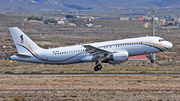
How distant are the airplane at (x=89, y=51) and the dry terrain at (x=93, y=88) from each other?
628 cm

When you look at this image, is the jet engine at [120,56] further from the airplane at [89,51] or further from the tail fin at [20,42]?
the tail fin at [20,42]

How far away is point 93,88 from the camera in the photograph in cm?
3419

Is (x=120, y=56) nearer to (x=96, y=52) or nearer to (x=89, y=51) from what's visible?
(x=96, y=52)

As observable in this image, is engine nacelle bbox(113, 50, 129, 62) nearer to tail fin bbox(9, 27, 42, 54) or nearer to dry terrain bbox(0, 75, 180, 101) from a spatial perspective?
dry terrain bbox(0, 75, 180, 101)

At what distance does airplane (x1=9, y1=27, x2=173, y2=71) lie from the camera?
159 ft

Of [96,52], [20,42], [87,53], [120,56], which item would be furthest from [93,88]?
[20,42]

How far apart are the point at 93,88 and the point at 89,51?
14760mm

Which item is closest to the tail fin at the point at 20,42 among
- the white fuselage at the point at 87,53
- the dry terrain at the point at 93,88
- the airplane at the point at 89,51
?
Result: the airplane at the point at 89,51

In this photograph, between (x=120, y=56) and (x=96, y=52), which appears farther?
(x=96, y=52)

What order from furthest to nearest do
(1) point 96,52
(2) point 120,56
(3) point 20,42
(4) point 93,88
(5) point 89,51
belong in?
(3) point 20,42, (5) point 89,51, (1) point 96,52, (2) point 120,56, (4) point 93,88

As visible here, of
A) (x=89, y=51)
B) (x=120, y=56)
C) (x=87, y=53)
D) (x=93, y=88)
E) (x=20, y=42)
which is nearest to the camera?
(x=93, y=88)

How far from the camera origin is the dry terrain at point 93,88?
2952 cm

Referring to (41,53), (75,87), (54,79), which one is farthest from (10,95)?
(41,53)

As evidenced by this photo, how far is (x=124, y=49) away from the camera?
48688 mm
